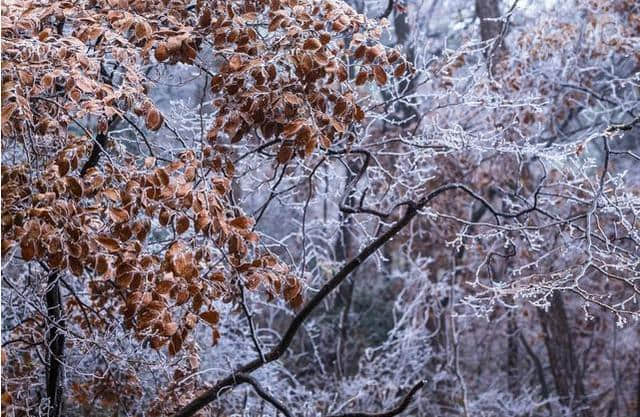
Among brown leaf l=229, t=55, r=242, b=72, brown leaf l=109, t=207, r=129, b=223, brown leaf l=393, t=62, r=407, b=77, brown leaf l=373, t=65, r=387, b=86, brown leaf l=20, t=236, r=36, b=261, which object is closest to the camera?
brown leaf l=20, t=236, r=36, b=261

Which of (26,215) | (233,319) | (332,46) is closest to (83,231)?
(26,215)

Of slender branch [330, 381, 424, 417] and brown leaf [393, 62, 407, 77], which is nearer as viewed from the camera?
slender branch [330, 381, 424, 417]

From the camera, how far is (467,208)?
7535 mm

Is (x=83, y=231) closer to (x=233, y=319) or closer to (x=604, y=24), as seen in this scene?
(x=233, y=319)

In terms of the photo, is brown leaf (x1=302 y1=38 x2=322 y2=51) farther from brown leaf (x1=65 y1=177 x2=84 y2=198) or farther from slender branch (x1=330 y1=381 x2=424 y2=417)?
slender branch (x1=330 y1=381 x2=424 y2=417)

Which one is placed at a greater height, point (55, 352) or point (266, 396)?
point (266, 396)

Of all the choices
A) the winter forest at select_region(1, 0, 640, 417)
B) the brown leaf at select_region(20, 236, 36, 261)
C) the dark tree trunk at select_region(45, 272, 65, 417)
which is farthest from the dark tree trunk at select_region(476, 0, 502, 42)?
the brown leaf at select_region(20, 236, 36, 261)

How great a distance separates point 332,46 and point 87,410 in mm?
2351

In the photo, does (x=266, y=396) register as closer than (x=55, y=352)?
Yes

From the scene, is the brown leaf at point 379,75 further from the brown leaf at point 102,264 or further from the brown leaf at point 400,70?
the brown leaf at point 102,264

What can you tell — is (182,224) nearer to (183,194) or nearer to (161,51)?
(183,194)

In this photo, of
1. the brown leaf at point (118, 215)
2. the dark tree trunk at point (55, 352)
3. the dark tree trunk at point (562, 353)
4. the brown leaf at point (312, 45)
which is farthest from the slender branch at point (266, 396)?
the dark tree trunk at point (562, 353)

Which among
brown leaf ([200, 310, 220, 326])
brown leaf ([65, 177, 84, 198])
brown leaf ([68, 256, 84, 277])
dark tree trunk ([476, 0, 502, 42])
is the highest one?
dark tree trunk ([476, 0, 502, 42])

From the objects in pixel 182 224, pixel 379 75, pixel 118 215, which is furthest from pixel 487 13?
pixel 118 215
